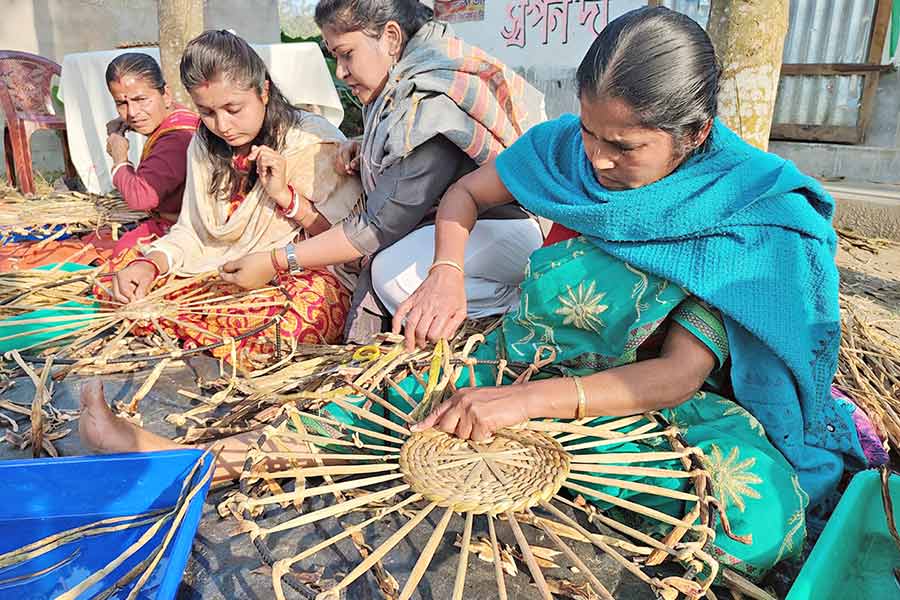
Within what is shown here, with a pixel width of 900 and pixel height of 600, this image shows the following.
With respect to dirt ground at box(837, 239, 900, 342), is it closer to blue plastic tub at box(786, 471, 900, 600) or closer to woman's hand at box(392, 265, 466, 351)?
blue plastic tub at box(786, 471, 900, 600)

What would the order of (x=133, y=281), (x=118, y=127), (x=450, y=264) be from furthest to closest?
(x=118, y=127) < (x=133, y=281) < (x=450, y=264)

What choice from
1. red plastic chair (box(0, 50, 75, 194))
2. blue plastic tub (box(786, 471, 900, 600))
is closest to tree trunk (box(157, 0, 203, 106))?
red plastic chair (box(0, 50, 75, 194))

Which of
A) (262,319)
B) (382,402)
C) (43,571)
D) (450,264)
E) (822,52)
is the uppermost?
(822,52)

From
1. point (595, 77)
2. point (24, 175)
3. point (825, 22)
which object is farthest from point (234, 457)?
point (825, 22)

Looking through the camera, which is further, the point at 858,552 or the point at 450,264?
the point at 450,264

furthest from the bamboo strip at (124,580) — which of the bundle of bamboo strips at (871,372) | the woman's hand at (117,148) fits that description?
the woman's hand at (117,148)

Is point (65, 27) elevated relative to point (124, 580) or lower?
elevated

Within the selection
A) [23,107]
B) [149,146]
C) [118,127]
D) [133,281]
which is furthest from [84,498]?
[23,107]

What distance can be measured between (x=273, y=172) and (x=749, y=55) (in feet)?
6.51

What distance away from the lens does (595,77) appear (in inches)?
51.0

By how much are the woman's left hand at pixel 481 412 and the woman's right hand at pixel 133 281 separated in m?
1.46

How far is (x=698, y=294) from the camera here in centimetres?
136

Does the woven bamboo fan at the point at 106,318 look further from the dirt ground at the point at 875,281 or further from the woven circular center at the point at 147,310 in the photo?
the dirt ground at the point at 875,281

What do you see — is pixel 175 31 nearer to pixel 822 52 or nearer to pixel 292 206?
A: pixel 292 206
